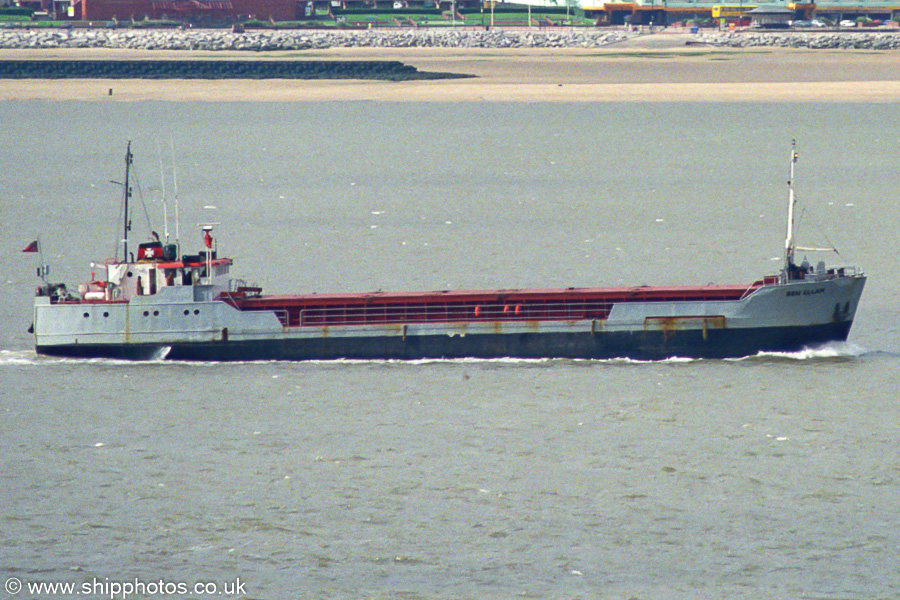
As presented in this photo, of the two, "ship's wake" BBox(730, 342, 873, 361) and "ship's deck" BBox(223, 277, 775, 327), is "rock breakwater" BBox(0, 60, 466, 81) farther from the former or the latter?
"ship's wake" BBox(730, 342, 873, 361)

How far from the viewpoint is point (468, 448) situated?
96.3 feet

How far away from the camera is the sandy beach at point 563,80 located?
122688 millimetres

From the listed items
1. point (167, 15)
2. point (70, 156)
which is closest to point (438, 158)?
point (70, 156)

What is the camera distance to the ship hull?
37156 mm

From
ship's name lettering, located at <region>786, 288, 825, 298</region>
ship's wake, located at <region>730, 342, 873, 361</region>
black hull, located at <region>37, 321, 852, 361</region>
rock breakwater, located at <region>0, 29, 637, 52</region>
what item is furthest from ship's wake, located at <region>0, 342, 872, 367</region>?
rock breakwater, located at <region>0, 29, 637, 52</region>

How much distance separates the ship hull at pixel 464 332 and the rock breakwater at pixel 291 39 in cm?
12831

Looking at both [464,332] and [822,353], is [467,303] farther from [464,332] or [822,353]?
[822,353]

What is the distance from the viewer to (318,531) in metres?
24.8

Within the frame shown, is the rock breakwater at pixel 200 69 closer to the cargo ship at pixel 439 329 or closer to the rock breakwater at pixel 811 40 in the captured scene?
the rock breakwater at pixel 811 40

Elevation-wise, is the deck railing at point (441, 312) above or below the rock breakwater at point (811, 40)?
below

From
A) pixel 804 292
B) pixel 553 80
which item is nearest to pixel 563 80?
pixel 553 80

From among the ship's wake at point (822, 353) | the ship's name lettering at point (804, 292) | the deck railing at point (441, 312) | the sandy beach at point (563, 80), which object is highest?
the sandy beach at point (563, 80)

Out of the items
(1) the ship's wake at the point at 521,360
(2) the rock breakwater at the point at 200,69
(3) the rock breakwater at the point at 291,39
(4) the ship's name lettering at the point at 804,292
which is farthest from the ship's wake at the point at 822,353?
(3) the rock breakwater at the point at 291,39

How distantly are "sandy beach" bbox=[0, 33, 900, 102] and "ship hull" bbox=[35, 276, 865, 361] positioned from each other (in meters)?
79.1
